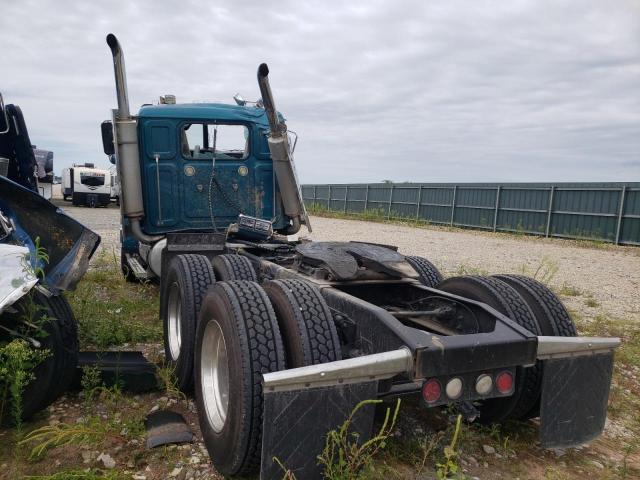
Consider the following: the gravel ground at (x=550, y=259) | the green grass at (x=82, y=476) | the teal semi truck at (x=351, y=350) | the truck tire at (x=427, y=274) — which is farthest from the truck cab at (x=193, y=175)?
the gravel ground at (x=550, y=259)

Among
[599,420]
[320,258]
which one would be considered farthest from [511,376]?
[320,258]

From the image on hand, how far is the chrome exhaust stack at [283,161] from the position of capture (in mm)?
5671

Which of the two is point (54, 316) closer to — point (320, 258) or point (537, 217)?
point (320, 258)

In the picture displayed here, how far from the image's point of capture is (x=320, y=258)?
349 cm

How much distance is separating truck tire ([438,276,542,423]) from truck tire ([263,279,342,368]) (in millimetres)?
1141

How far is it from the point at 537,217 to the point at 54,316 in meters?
19.6

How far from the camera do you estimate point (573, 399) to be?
110 inches

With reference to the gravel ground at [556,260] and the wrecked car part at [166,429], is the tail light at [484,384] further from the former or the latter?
the gravel ground at [556,260]

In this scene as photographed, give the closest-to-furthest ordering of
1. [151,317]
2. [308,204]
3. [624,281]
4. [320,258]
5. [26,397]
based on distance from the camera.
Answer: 1. [26,397]
2. [320,258]
3. [151,317]
4. [624,281]
5. [308,204]

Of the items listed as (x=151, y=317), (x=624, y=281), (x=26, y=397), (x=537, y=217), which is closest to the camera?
(x=26, y=397)

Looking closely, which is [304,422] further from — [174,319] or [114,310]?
[114,310]

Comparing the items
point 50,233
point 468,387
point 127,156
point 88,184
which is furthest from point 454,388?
point 88,184

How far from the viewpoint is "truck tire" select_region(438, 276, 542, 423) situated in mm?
2998

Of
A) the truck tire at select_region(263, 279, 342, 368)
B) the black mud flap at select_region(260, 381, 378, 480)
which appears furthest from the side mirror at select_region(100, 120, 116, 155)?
the black mud flap at select_region(260, 381, 378, 480)
